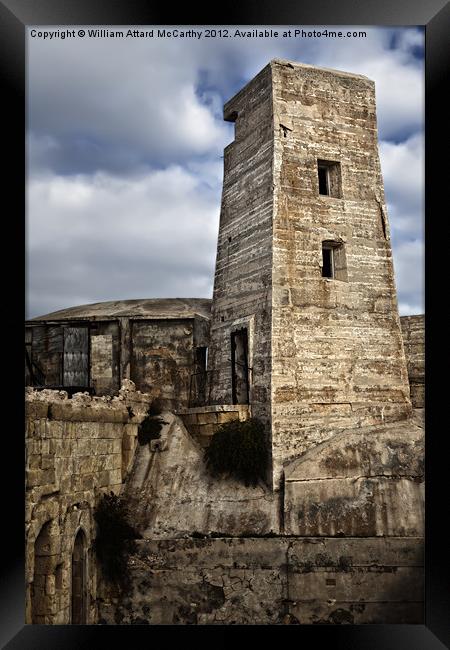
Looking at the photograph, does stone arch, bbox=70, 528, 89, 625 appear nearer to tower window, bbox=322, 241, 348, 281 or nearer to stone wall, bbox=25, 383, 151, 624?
stone wall, bbox=25, 383, 151, 624

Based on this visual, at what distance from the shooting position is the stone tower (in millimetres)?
17297

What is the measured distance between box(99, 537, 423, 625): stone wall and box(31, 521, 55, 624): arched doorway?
2544mm

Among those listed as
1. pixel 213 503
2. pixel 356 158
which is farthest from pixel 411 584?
pixel 356 158

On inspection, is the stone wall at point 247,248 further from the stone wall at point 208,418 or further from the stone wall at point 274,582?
the stone wall at point 274,582

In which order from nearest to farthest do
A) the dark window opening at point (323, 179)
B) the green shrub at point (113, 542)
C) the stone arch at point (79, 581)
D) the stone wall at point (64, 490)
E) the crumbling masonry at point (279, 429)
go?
the stone wall at point (64, 490)
the stone arch at point (79, 581)
the crumbling masonry at point (279, 429)
the green shrub at point (113, 542)
the dark window opening at point (323, 179)

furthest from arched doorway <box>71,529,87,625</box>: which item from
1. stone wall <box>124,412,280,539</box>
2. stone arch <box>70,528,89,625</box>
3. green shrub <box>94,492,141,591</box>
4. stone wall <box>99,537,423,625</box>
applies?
stone wall <box>124,412,280,539</box>

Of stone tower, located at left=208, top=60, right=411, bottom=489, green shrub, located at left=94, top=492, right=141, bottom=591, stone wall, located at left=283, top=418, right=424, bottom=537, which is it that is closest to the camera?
green shrub, located at left=94, top=492, right=141, bottom=591

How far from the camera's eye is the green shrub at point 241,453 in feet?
54.3

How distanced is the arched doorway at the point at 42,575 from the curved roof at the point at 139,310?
36.9ft

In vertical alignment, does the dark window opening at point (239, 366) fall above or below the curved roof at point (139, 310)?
below

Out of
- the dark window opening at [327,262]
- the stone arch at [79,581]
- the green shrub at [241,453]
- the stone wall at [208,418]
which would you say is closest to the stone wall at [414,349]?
the dark window opening at [327,262]
